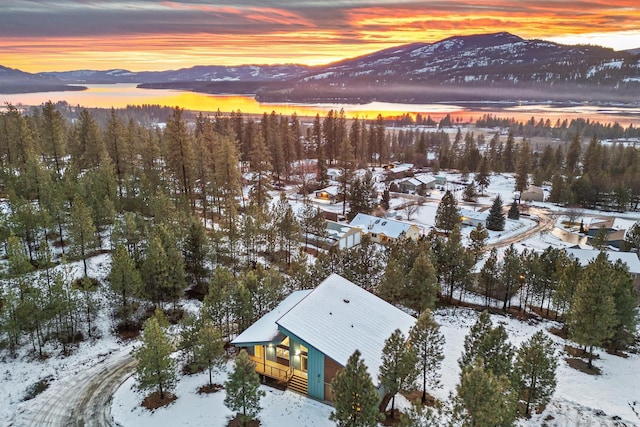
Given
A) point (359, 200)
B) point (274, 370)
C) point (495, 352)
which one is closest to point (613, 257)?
point (359, 200)

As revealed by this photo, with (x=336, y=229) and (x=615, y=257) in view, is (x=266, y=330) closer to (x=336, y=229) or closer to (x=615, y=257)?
(x=336, y=229)

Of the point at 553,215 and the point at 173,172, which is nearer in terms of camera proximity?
the point at 173,172

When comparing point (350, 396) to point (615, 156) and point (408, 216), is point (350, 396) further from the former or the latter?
point (615, 156)

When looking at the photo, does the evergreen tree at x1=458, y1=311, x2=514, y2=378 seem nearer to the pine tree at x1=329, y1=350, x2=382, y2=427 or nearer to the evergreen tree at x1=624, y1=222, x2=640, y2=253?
the pine tree at x1=329, y1=350, x2=382, y2=427

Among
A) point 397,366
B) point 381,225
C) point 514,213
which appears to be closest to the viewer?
point 397,366

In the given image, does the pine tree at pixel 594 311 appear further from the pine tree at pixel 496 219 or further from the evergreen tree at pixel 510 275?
the pine tree at pixel 496 219

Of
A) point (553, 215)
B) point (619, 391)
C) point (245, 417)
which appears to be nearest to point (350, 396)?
point (245, 417)
